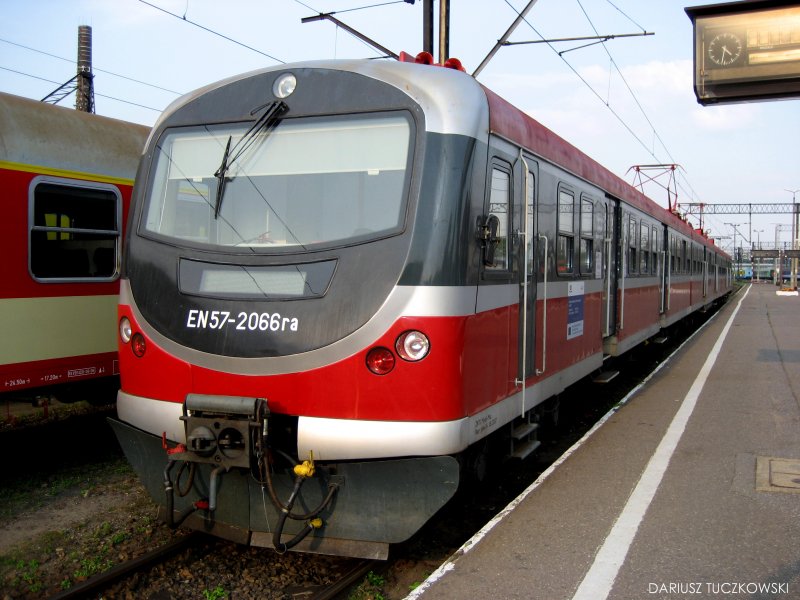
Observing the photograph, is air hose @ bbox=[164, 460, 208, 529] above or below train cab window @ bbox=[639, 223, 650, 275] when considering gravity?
below

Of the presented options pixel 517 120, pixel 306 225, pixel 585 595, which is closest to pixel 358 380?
pixel 306 225

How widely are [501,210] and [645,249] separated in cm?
780

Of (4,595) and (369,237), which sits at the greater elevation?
(369,237)

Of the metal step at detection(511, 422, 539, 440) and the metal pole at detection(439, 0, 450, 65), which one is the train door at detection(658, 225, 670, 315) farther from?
the metal step at detection(511, 422, 539, 440)

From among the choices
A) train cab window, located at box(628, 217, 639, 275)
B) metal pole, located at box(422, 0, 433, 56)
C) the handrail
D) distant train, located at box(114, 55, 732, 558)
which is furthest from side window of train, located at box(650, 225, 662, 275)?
distant train, located at box(114, 55, 732, 558)

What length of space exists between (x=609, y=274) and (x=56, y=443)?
6657mm

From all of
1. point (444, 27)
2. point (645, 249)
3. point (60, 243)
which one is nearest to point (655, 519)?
point (60, 243)

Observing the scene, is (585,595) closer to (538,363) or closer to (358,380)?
(358,380)

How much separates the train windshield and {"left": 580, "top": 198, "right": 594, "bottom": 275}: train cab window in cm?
365

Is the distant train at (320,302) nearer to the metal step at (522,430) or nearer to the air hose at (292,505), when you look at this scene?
the air hose at (292,505)

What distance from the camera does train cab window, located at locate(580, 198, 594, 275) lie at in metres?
7.57

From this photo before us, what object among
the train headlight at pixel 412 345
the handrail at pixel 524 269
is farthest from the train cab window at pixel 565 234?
the train headlight at pixel 412 345

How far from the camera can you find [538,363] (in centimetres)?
596

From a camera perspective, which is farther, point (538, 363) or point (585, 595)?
point (538, 363)
